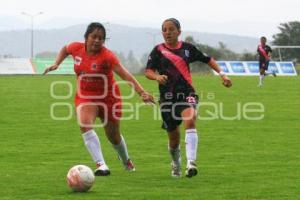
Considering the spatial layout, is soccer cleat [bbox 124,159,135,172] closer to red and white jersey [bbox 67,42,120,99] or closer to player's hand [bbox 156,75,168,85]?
red and white jersey [bbox 67,42,120,99]

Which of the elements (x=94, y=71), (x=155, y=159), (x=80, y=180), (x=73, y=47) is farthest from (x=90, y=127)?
(x=155, y=159)

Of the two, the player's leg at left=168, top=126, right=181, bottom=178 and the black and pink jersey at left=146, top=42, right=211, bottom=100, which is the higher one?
the black and pink jersey at left=146, top=42, right=211, bottom=100

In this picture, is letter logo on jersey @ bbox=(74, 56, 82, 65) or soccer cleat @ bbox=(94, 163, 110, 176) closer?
soccer cleat @ bbox=(94, 163, 110, 176)

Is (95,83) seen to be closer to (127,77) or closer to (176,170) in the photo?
(127,77)

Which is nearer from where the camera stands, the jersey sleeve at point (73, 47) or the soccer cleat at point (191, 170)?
the soccer cleat at point (191, 170)

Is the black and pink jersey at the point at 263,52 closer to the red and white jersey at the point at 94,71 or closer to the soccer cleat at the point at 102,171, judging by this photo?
the red and white jersey at the point at 94,71

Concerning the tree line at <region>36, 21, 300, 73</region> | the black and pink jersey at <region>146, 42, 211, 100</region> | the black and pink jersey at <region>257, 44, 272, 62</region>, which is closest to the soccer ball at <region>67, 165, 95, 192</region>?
the black and pink jersey at <region>146, 42, 211, 100</region>

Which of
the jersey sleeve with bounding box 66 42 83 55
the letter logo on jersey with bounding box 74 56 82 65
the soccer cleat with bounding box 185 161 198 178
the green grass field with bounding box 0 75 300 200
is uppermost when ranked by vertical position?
the jersey sleeve with bounding box 66 42 83 55

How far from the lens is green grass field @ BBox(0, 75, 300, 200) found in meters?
10.5

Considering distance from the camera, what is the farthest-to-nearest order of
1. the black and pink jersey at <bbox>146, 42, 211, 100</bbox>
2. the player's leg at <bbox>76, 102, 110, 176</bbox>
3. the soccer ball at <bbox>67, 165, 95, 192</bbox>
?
the player's leg at <bbox>76, 102, 110, 176</bbox>
the black and pink jersey at <bbox>146, 42, 211, 100</bbox>
the soccer ball at <bbox>67, 165, 95, 192</bbox>

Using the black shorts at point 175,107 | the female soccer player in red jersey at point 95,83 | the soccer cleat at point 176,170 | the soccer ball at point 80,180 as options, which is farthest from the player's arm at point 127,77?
the soccer ball at point 80,180

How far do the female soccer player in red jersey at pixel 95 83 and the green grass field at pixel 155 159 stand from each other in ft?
2.00

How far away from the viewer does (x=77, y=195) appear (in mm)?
10266

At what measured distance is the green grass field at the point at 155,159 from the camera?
34.3ft
